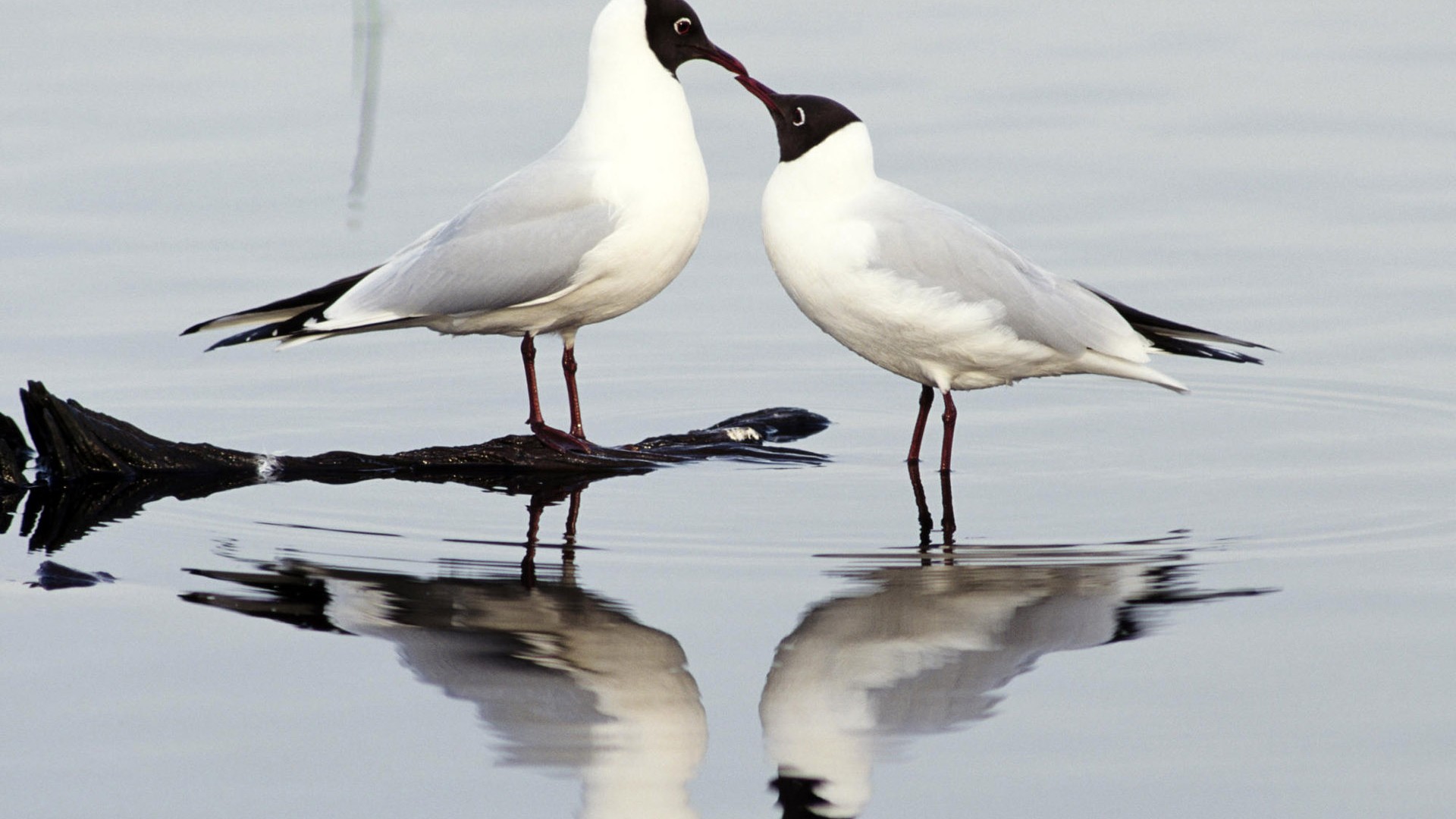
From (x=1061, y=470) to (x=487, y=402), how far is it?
227 cm

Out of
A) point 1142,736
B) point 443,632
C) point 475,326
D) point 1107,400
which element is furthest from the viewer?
point 1107,400

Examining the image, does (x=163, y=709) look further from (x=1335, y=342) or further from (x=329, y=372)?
(x=1335, y=342)

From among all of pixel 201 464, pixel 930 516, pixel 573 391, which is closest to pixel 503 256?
pixel 573 391

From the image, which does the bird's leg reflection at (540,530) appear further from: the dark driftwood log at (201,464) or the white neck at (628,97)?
the white neck at (628,97)

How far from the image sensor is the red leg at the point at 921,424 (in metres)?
6.89

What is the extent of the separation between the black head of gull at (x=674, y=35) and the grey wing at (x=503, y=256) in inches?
22.7

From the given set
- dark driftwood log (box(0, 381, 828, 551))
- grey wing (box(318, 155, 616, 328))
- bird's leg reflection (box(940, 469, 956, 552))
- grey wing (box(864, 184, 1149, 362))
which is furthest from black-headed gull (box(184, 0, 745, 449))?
bird's leg reflection (box(940, 469, 956, 552))

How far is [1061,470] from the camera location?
261 inches

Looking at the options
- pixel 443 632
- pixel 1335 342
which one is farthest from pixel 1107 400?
pixel 443 632

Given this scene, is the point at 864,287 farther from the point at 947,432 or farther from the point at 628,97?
the point at 628,97

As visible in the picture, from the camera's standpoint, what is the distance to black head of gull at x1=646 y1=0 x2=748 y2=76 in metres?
7.23

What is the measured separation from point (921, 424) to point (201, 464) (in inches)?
94.9

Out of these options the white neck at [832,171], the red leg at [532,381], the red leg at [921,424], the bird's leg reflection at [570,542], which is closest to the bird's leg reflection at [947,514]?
the red leg at [921,424]

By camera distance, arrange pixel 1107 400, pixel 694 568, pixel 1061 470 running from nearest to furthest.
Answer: pixel 694 568 → pixel 1061 470 → pixel 1107 400
